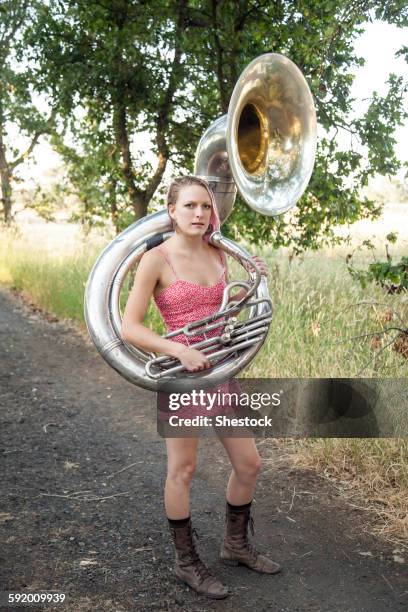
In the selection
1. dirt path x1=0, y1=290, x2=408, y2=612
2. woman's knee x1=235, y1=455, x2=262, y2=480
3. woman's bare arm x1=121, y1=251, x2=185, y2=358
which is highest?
woman's bare arm x1=121, y1=251, x2=185, y2=358

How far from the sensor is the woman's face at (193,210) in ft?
7.68

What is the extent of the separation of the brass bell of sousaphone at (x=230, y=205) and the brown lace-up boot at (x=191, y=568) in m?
0.55

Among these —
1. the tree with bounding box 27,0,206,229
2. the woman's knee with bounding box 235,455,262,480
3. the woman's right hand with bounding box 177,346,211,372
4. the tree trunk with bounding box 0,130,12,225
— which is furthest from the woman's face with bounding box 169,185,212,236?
the tree trunk with bounding box 0,130,12,225

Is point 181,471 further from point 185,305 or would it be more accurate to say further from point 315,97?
point 315,97

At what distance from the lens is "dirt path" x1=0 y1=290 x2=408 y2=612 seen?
2496 millimetres

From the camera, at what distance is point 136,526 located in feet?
9.93

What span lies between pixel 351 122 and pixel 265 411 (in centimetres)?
240

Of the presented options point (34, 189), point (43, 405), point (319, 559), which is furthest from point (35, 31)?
point (34, 189)

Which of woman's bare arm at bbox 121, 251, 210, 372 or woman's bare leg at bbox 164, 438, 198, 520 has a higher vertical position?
woman's bare arm at bbox 121, 251, 210, 372

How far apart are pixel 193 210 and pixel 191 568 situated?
1.27 m

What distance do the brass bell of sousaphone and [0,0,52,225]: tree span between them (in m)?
3.98

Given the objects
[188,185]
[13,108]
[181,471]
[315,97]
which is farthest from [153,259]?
[13,108]

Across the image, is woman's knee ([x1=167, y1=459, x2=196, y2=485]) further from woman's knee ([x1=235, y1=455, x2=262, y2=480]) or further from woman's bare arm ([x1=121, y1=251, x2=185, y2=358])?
woman's bare arm ([x1=121, y1=251, x2=185, y2=358])

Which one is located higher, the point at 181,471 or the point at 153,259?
the point at 153,259
